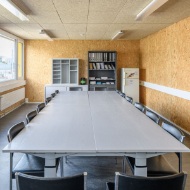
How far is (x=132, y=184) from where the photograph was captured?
1.57m

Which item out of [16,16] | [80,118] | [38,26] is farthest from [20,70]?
[80,118]

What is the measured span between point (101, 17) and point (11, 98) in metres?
4.03

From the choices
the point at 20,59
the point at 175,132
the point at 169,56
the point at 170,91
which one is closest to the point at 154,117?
the point at 175,132

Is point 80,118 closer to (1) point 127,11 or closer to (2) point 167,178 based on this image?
(2) point 167,178

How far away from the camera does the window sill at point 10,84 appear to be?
22.6 feet

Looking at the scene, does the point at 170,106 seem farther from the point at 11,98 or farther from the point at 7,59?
the point at 7,59

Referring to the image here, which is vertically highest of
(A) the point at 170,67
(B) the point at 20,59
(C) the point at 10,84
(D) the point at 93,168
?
(B) the point at 20,59

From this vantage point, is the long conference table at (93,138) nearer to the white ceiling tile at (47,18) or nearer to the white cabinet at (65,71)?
the white ceiling tile at (47,18)

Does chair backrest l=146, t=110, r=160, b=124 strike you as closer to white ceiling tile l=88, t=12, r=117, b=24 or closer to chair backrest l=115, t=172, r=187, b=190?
chair backrest l=115, t=172, r=187, b=190

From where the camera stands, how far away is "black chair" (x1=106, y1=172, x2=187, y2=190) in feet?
5.07

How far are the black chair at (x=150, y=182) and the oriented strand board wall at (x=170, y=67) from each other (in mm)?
3920

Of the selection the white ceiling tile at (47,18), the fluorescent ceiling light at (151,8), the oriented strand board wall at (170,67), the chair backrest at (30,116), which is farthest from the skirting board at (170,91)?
the chair backrest at (30,116)

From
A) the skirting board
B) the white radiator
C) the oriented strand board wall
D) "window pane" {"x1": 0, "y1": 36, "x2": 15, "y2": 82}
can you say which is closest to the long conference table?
the skirting board

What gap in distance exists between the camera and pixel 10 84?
7586 millimetres
